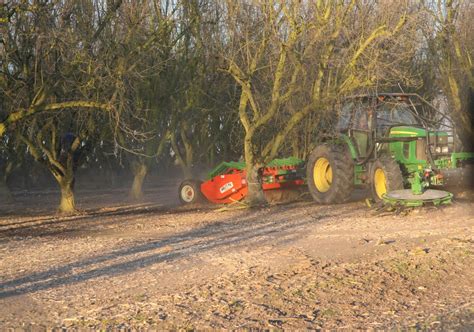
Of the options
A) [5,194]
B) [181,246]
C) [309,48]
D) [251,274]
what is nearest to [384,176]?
[309,48]

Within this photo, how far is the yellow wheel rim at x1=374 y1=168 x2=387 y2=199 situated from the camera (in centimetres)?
1581

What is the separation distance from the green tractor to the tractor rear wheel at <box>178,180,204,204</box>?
3.54m

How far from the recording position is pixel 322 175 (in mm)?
18375

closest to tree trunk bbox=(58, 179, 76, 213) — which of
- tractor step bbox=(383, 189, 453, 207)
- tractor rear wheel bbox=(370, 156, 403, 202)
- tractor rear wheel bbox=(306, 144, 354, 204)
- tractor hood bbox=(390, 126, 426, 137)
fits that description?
tractor rear wheel bbox=(306, 144, 354, 204)

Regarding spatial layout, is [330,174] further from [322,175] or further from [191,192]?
[191,192]

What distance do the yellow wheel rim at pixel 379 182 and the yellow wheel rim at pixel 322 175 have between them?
2.34m

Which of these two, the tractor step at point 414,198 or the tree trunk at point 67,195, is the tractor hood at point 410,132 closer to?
the tractor step at point 414,198

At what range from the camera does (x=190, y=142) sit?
98.3 feet

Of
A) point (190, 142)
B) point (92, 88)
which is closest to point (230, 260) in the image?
point (92, 88)

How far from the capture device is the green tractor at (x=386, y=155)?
15.1 meters

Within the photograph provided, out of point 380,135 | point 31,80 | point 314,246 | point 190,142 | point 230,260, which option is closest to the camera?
point 230,260

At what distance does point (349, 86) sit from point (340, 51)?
1375 millimetres

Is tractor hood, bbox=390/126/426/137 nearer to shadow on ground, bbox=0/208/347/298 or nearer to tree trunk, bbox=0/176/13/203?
shadow on ground, bbox=0/208/347/298

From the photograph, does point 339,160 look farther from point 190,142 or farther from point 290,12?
point 190,142
